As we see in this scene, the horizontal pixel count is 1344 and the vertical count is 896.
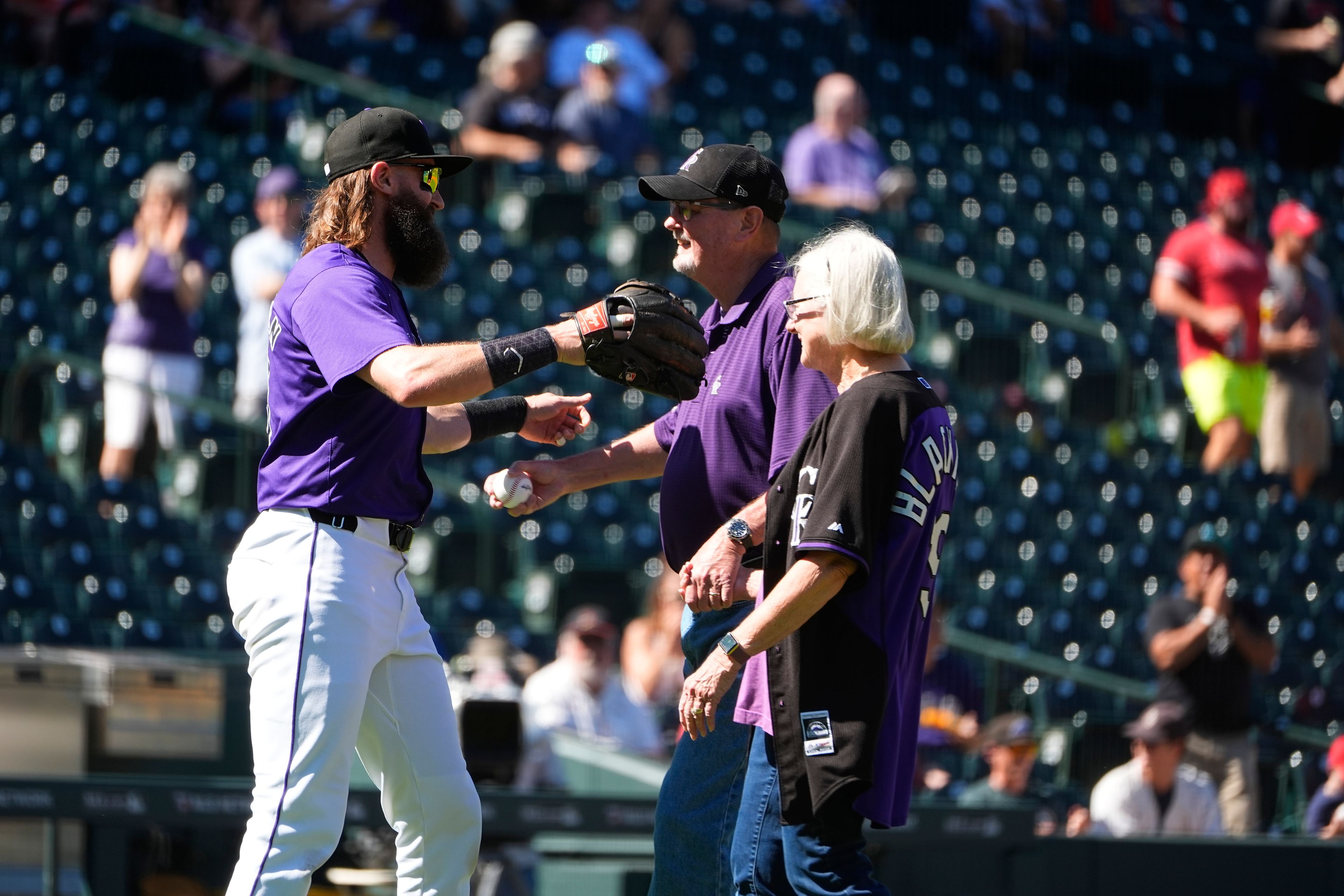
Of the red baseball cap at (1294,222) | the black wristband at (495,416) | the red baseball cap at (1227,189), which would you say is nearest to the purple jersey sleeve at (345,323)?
the black wristband at (495,416)

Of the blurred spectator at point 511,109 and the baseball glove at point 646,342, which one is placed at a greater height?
the blurred spectator at point 511,109

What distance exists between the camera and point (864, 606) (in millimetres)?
3355

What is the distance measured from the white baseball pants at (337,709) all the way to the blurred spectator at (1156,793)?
408 cm

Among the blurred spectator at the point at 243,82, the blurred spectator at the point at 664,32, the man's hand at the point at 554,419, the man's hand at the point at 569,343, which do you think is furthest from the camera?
the blurred spectator at the point at 664,32

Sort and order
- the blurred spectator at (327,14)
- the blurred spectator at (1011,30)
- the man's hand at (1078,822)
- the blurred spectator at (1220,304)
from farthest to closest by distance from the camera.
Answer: the blurred spectator at (1011,30), the blurred spectator at (327,14), the blurred spectator at (1220,304), the man's hand at (1078,822)

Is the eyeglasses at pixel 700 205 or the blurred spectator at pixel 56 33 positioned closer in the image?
the eyeglasses at pixel 700 205

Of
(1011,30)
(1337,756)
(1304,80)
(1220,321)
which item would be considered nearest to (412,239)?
(1337,756)

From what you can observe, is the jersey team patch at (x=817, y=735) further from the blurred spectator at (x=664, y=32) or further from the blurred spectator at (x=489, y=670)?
the blurred spectator at (x=664, y=32)

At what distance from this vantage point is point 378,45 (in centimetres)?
1281

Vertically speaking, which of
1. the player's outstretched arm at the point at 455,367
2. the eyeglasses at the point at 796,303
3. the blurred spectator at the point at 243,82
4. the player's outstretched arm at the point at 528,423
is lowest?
the player's outstretched arm at the point at 528,423

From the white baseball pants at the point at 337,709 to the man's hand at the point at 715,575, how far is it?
0.57 metres

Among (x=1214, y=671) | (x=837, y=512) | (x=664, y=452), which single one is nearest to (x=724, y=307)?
(x=664, y=452)

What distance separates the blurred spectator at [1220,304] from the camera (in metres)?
Answer: 9.90

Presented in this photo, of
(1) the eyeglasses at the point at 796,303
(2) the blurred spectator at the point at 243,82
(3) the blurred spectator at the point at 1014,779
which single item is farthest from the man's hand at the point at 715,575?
(2) the blurred spectator at the point at 243,82
